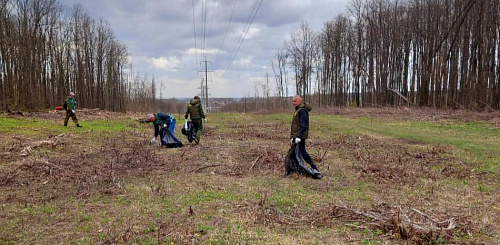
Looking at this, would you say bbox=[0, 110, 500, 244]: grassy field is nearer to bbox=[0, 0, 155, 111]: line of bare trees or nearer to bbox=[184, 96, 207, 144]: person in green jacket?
bbox=[184, 96, 207, 144]: person in green jacket

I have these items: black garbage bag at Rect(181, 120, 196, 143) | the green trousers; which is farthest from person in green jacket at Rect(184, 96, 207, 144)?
black garbage bag at Rect(181, 120, 196, 143)

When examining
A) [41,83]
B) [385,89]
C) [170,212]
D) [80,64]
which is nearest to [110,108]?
[80,64]

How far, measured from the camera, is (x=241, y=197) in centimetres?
665

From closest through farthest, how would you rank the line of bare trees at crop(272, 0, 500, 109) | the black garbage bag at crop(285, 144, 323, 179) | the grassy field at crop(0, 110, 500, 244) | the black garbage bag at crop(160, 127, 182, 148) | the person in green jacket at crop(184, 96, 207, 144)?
the grassy field at crop(0, 110, 500, 244), the black garbage bag at crop(285, 144, 323, 179), the black garbage bag at crop(160, 127, 182, 148), the person in green jacket at crop(184, 96, 207, 144), the line of bare trees at crop(272, 0, 500, 109)

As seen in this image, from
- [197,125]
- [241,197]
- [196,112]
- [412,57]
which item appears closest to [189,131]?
[197,125]

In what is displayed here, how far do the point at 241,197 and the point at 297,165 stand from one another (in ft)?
7.56

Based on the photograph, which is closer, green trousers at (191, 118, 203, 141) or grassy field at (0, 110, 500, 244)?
grassy field at (0, 110, 500, 244)

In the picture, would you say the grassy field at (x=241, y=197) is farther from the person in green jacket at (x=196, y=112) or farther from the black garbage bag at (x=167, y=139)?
the person in green jacket at (x=196, y=112)

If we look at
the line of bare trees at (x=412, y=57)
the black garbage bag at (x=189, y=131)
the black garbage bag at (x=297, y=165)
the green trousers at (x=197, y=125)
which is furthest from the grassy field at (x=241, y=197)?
the line of bare trees at (x=412, y=57)

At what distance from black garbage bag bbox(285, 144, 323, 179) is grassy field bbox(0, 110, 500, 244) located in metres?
0.26

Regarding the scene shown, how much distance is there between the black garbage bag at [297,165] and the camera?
831 centimetres

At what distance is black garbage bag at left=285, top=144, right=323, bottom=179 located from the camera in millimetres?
8312

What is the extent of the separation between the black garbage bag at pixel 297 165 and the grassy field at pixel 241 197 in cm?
26

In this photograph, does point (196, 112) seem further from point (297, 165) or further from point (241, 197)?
point (241, 197)
